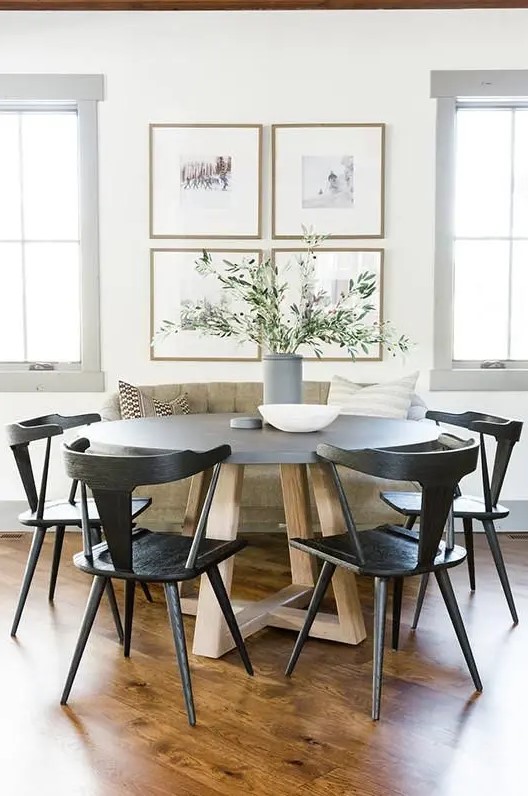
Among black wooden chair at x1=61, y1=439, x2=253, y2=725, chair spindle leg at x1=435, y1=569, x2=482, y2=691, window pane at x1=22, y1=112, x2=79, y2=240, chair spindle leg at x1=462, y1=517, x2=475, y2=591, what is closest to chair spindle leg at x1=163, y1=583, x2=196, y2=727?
black wooden chair at x1=61, y1=439, x2=253, y2=725

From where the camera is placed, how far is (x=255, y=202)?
16.0ft

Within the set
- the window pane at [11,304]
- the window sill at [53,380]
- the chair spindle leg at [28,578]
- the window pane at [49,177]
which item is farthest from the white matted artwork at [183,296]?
the chair spindle leg at [28,578]

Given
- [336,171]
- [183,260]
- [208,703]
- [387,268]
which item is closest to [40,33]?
[183,260]

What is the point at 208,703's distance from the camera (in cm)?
252

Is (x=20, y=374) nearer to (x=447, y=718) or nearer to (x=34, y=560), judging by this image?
(x=34, y=560)

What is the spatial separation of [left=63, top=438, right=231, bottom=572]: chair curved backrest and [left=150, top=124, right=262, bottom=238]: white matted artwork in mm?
2733

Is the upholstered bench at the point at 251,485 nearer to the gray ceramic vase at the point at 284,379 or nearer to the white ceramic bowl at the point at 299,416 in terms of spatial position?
the gray ceramic vase at the point at 284,379

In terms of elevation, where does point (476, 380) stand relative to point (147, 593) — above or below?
above

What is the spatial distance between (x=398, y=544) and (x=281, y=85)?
3.13m

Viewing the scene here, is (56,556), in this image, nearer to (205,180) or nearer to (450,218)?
(205,180)

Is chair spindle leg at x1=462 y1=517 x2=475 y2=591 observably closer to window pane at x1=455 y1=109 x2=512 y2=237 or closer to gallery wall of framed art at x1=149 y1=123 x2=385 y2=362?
gallery wall of framed art at x1=149 y1=123 x2=385 y2=362

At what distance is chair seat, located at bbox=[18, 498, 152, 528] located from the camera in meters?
3.14

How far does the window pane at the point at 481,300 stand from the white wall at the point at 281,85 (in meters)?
0.21

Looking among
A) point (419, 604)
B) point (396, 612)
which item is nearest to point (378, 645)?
point (396, 612)
